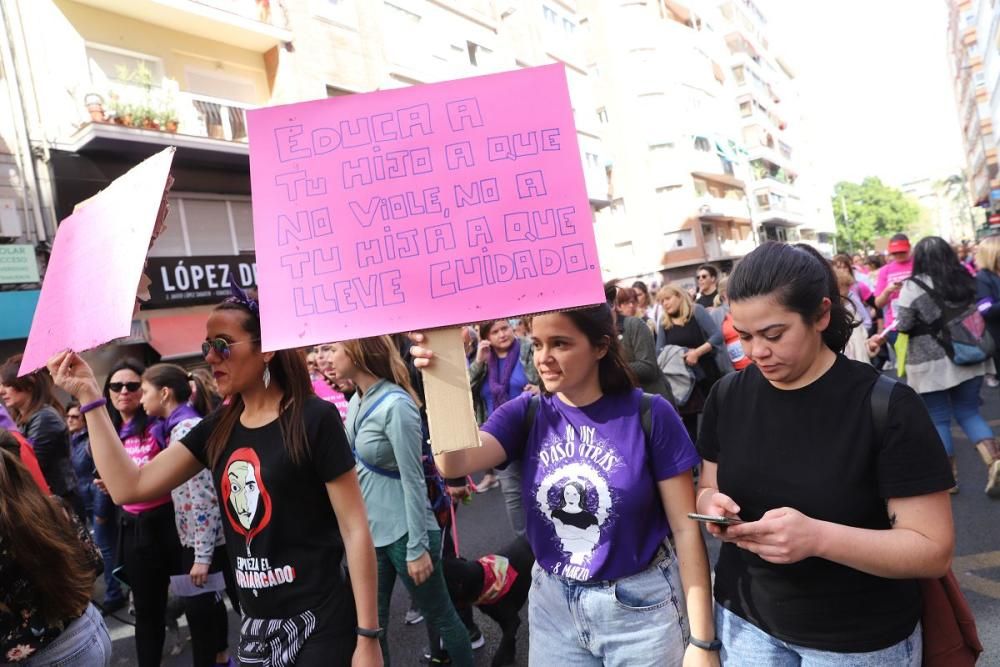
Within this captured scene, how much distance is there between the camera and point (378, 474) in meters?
3.01

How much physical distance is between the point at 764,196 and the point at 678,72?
13.7 m

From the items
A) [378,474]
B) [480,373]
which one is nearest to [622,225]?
[480,373]

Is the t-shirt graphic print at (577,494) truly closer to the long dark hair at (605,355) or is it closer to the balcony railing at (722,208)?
the long dark hair at (605,355)

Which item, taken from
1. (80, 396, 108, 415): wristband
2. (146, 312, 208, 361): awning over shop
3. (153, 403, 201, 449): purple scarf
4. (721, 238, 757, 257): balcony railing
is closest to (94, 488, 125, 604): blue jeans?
(153, 403, 201, 449): purple scarf

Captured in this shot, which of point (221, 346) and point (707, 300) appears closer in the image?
point (221, 346)

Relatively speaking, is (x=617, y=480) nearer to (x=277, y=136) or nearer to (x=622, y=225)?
(x=277, y=136)

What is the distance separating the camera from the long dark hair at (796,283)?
1540 mm

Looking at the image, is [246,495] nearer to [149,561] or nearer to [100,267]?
[100,267]

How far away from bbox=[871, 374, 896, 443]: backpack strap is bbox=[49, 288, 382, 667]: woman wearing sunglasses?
1.42m

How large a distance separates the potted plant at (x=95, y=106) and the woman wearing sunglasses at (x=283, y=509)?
1135cm

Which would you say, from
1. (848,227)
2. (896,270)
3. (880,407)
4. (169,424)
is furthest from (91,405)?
(848,227)

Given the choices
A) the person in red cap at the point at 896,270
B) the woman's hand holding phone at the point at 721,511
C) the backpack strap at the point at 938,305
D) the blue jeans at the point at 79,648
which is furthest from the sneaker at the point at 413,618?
the person in red cap at the point at 896,270

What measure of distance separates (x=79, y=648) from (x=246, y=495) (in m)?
0.80

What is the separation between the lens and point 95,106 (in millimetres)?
11266
